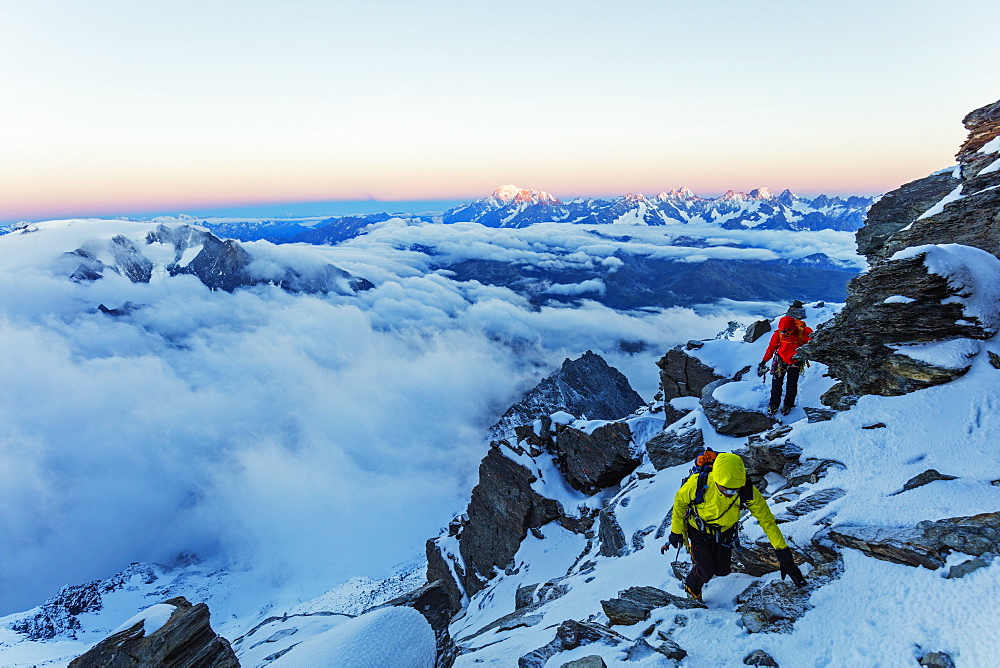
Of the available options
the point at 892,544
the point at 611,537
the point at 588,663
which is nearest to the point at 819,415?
the point at 892,544

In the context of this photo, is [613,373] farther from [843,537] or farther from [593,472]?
[843,537]

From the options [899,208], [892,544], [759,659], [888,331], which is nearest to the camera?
[759,659]

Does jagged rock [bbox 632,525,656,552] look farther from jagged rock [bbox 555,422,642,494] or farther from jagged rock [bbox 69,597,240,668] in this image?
jagged rock [bbox 69,597,240,668]

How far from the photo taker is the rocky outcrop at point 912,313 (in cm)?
1303

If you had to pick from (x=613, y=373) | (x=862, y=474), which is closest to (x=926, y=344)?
(x=862, y=474)

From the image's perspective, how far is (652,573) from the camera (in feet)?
44.9

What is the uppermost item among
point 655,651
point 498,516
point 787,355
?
point 787,355

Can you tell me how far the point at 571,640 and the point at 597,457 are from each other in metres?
25.0

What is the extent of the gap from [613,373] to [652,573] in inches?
4559

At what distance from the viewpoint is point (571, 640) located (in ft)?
32.8

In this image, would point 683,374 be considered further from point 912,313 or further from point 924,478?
point 924,478

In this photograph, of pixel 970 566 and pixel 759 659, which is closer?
pixel 970 566

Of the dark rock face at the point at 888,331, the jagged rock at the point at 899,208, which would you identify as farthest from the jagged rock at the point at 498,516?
the jagged rock at the point at 899,208

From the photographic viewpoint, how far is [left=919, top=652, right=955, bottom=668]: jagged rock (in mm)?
5465
